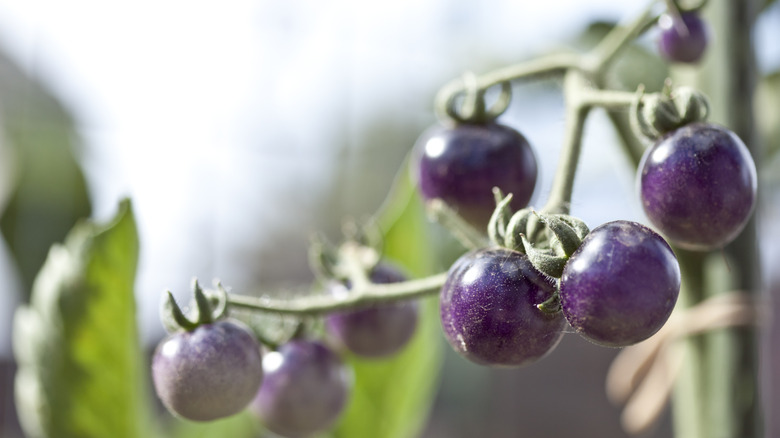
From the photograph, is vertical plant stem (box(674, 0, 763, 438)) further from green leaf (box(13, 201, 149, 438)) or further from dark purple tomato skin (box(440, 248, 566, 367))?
green leaf (box(13, 201, 149, 438))

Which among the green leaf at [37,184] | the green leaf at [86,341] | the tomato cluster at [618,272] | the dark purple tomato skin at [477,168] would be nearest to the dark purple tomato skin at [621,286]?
the tomato cluster at [618,272]

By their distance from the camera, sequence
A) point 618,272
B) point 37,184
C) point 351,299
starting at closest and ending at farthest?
point 618,272 < point 351,299 < point 37,184

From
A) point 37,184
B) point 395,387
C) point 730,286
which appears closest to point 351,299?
point 730,286

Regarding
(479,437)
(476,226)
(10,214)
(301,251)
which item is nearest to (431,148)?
(476,226)

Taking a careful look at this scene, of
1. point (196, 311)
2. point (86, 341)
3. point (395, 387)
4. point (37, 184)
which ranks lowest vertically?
point (37, 184)

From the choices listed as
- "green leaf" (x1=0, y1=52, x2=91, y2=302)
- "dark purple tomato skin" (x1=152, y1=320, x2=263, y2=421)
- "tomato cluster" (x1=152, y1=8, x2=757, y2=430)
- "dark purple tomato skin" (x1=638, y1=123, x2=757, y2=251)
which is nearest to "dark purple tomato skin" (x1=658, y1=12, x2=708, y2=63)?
"tomato cluster" (x1=152, y1=8, x2=757, y2=430)

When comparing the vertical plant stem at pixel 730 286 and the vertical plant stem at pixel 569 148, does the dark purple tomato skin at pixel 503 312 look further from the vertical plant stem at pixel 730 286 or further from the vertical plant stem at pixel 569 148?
the vertical plant stem at pixel 730 286

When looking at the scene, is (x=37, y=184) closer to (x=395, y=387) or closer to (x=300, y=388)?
(x=395, y=387)
